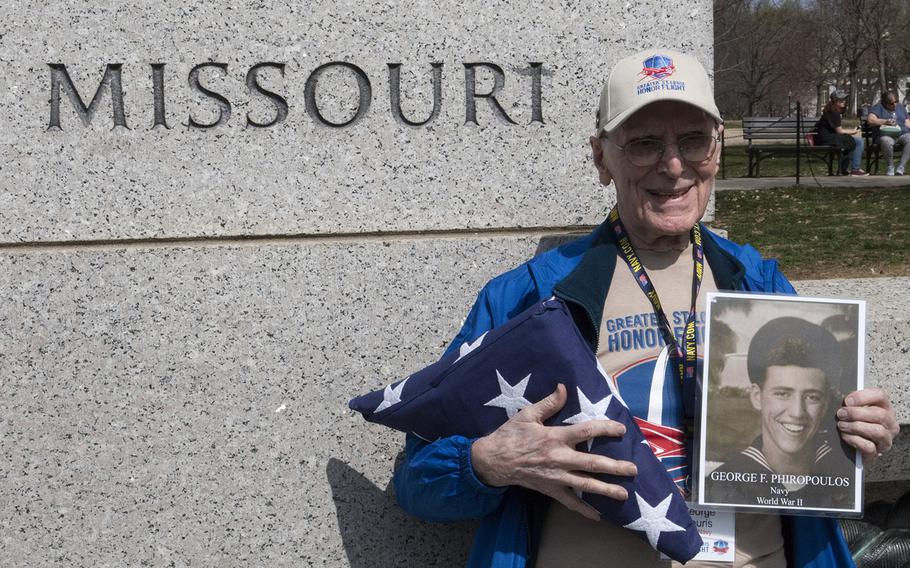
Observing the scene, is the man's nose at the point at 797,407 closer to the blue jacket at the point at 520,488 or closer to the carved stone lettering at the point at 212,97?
the blue jacket at the point at 520,488

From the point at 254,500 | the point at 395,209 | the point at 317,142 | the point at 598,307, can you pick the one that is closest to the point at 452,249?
the point at 395,209

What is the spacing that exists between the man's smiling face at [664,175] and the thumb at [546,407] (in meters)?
0.49

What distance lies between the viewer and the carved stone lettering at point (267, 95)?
2.81 metres

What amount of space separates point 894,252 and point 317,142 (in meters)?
5.68

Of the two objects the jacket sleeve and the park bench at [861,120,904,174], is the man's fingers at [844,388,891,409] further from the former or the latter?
the park bench at [861,120,904,174]

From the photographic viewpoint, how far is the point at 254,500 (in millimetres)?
2902

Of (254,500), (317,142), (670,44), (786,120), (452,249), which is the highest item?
(786,120)

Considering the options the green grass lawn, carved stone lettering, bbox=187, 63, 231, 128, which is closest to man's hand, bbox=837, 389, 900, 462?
carved stone lettering, bbox=187, 63, 231, 128

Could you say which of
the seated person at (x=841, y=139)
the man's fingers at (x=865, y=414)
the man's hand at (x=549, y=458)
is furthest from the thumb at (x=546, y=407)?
the seated person at (x=841, y=139)

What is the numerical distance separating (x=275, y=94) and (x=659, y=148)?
3.53 ft

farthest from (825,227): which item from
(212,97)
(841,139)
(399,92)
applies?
(841,139)

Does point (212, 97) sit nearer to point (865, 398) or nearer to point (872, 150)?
point (865, 398)

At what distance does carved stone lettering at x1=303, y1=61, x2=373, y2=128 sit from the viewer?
9.29ft

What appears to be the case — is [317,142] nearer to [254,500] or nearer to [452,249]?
[452,249]
